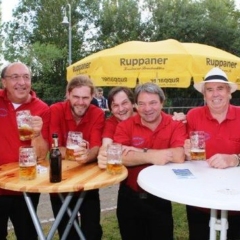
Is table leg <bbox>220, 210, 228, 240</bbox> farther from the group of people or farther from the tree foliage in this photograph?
the tree foliage

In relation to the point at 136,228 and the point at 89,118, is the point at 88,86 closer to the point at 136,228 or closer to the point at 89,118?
the point at 89,118

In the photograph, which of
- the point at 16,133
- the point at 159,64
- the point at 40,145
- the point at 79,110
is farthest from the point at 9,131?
the point at 159,64

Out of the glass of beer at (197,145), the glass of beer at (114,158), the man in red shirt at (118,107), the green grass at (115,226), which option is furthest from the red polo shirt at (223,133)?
the green grass at (115,226)

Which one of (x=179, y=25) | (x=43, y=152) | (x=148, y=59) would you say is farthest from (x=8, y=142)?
(x=179, y=25)

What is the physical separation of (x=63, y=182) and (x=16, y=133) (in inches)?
42.0

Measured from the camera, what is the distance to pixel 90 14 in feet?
120

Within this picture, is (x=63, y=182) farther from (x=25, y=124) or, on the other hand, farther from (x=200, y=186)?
(x=200, y=186)

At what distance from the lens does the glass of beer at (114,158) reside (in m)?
2.64

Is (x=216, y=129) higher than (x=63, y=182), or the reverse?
(x=216, y=129)

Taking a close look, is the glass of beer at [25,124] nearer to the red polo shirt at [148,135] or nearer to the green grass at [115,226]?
the red polo shirt at [148,135]

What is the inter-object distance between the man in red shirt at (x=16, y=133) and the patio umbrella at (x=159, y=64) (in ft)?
9.49

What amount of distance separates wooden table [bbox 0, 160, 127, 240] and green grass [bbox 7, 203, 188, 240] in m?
1.43

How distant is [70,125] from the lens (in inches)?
133

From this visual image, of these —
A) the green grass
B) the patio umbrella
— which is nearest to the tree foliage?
the patio umbrella
